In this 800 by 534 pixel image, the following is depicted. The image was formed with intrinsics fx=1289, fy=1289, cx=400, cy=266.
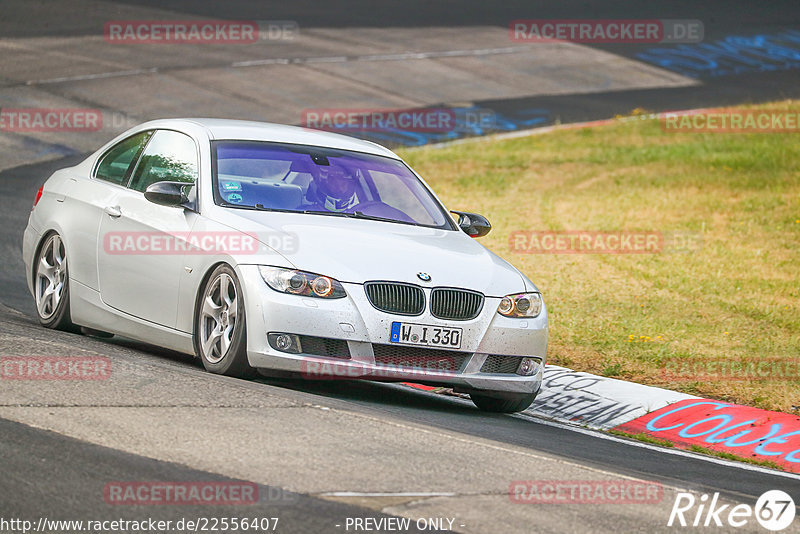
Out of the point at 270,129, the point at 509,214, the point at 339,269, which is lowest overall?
the point at 509,214

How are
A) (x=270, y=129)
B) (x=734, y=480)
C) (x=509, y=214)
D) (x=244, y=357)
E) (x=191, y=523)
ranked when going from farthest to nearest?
(x=509, y=214)
(x=270, y=129)
(x=244, y=357)
(x=734, y=480)
(x=191, y=523)

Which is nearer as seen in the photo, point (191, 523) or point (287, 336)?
point (191, 523)

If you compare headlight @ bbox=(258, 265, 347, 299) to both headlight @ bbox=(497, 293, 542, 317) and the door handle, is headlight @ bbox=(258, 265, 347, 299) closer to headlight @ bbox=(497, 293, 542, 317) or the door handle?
headlight @ bbox=(497, 293, 542, 317)

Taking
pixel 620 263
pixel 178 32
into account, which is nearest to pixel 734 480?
pixel 620 263

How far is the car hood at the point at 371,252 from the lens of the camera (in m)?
7.57

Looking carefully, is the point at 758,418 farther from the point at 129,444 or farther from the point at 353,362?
the point at 129,444

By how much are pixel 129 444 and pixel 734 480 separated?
10.9 ft

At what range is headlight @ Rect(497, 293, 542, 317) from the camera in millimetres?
7961

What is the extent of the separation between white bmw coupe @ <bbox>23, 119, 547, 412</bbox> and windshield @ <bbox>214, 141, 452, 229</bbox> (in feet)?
0.04

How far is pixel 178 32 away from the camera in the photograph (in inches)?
1236

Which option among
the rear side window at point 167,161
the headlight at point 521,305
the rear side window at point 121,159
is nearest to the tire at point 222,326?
the rear side window at point 167,161

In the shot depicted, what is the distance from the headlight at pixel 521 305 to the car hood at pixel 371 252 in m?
0.05
